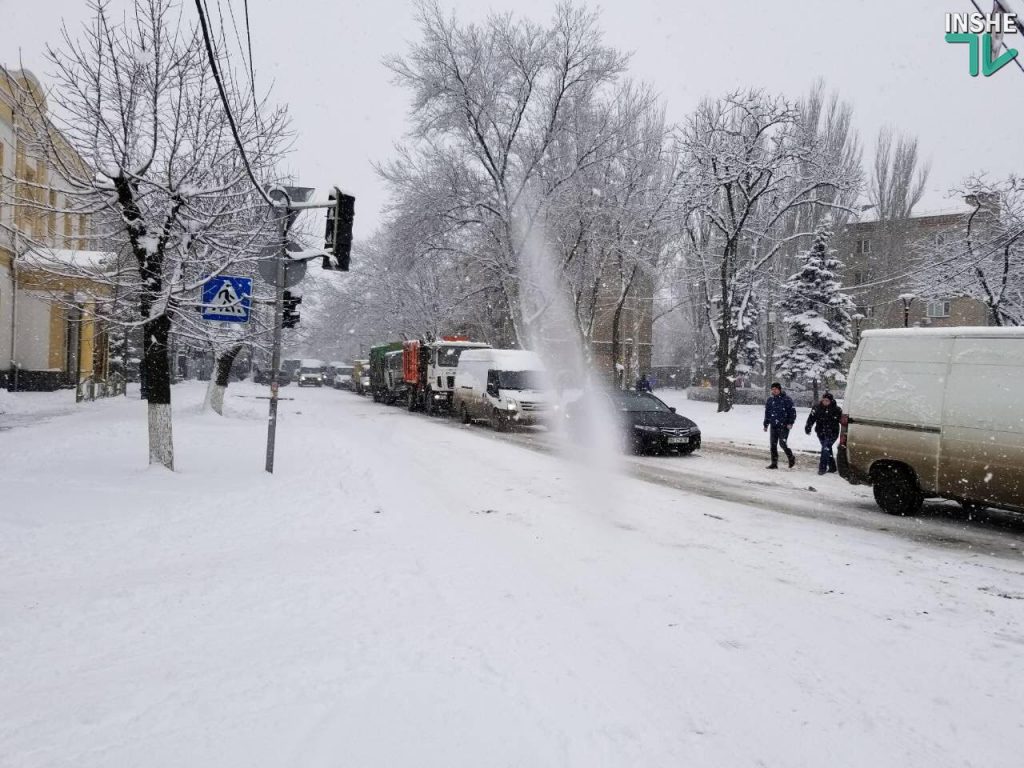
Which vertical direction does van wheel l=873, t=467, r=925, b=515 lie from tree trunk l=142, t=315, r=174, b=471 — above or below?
below

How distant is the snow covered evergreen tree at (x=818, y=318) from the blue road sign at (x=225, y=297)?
103 ft

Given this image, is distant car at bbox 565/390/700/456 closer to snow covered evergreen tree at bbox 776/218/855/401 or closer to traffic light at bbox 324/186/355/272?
traffic light at bbox 324/186/355/272

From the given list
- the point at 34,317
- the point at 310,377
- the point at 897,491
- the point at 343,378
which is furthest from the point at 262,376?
the point at 897,491

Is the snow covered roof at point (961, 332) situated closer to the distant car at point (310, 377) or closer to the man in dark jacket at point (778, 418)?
the man in dark jacket at point (778, 418)

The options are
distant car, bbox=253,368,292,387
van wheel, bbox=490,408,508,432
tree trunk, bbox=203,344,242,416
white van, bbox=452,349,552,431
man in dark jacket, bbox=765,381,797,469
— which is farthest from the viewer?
distant car, bbox=253,368,292,387

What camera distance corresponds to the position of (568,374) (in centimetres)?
4528

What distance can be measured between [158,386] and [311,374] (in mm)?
53371

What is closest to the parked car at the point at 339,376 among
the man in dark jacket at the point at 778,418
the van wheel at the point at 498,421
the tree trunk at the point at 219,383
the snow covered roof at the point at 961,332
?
the tree trunk at the point at 219,383

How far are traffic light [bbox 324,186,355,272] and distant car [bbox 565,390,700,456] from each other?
800 centimetres

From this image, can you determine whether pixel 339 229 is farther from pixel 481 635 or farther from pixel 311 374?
pixel 311 374

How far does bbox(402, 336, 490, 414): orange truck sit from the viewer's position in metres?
26.5

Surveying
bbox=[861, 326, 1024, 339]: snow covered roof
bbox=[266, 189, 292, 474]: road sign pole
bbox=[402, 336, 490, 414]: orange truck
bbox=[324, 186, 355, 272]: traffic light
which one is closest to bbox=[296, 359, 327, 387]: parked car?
bbox=[402, 336, 490, 414]: orange truck

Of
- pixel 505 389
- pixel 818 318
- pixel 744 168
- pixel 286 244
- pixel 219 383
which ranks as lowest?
pixel 219 383

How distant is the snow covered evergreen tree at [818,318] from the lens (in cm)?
3519
